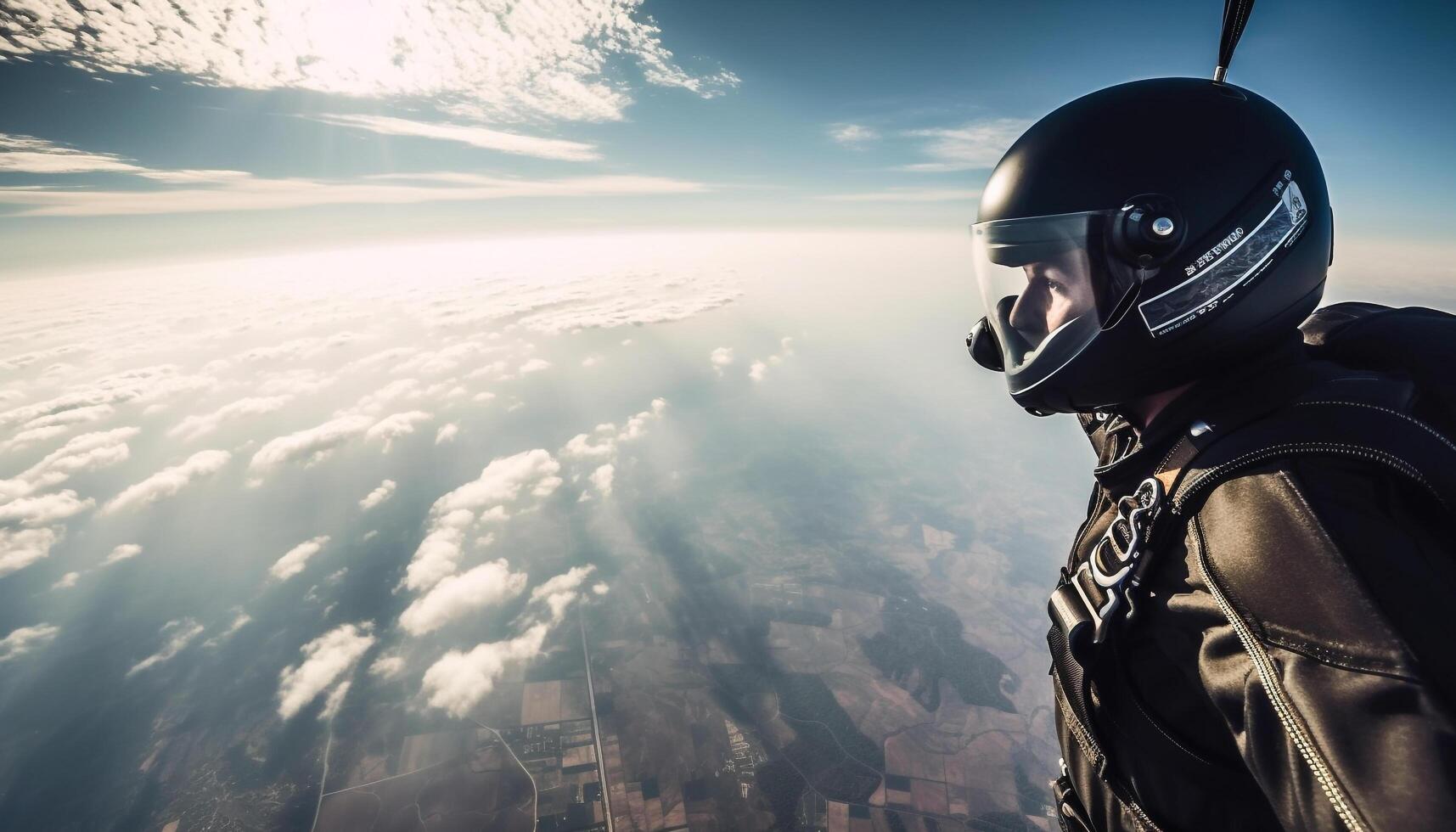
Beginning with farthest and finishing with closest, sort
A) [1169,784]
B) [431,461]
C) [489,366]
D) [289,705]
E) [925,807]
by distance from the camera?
[489,366] < [431,461] < [289,705] < [925,807] < [1169,784]

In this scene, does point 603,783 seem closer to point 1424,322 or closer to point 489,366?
point 1424,322

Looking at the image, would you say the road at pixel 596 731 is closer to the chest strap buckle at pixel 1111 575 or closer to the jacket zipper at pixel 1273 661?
the chest strap buckle at pixel 1111 575

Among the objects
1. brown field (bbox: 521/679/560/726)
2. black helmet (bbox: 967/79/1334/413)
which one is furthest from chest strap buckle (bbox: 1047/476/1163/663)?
brown field (bbox: 521/679/560/726)

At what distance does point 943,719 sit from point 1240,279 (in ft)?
97.2

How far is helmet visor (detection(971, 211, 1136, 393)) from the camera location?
1340 millimetres

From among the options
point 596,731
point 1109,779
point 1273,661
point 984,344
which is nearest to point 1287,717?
point 1273,661

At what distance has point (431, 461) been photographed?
65.2 m

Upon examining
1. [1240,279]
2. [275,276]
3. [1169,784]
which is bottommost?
[275,276]

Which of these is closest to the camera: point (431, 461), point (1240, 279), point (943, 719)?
point (1240, 279)

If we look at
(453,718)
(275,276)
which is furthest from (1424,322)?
(275,276)

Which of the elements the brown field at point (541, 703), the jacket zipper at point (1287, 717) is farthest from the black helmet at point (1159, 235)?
the brown field at point (541, 703)

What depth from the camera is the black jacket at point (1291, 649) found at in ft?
2.20

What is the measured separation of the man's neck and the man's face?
0.28m

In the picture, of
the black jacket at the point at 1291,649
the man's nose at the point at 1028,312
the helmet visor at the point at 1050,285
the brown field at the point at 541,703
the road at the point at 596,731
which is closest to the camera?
the black jacket at the point at 1291,649
